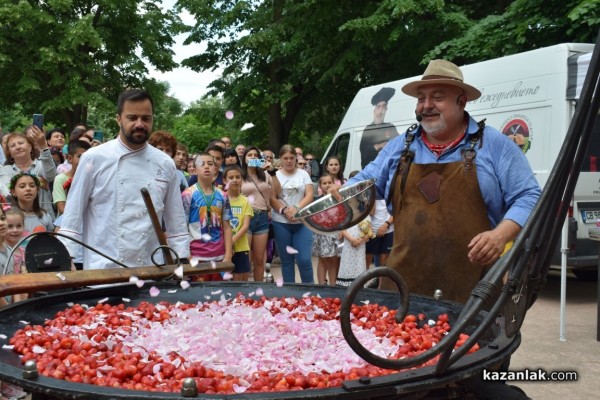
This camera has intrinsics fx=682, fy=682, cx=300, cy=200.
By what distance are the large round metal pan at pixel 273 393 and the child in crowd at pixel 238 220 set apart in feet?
12.6

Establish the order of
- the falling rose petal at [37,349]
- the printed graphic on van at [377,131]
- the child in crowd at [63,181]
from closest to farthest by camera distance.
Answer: the falling rose petal at [37,349] → the child in crowd at [63,181] → the printed graphic on van at [377,131]

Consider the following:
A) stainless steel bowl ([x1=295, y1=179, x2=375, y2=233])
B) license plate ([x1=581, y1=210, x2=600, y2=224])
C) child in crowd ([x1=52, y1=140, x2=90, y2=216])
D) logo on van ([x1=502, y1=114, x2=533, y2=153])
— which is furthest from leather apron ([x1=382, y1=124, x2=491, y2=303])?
license plate ([x1=581, y1=210, x2=600, y2=224])

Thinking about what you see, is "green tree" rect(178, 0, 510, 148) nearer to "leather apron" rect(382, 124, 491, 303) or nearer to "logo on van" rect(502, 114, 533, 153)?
"logo on van" rect(502, 114, 533, 153)

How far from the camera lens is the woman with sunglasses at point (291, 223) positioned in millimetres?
7863

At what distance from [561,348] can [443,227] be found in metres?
3.55

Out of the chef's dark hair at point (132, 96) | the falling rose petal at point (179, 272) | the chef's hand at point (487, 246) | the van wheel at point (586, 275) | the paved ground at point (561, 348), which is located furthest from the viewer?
the van wheel at point (586, 275)

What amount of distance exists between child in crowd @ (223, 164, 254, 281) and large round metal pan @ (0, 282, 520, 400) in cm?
385

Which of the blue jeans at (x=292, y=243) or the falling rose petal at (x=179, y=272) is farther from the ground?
the falling rose petal at (x=179, y=272)

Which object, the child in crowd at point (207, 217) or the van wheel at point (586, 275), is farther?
the van wheel at point (586, 275)

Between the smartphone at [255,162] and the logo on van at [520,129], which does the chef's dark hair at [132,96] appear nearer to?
the smartphone at [255,162]

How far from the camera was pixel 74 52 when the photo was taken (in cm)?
2212

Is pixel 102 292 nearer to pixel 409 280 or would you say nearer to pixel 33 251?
pixel 33 251

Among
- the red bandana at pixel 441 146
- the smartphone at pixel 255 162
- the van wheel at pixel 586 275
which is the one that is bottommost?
the van wheel at pixel 586 275

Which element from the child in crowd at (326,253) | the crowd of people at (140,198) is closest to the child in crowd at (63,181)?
the crowd of people at (140,198)
